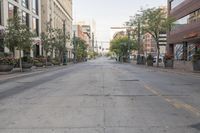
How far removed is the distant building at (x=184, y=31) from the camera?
49303 millimetres

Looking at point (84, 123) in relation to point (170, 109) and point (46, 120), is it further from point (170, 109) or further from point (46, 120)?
point (170, 109)

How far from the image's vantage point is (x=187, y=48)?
189ft

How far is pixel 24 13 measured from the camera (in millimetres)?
52656

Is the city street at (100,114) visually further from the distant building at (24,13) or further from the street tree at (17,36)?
the distant building at (24,13)

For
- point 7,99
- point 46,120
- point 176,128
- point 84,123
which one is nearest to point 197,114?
point 176,128

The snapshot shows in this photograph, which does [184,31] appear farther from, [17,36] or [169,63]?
[17,36]

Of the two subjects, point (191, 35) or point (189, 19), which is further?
point (189, 19)

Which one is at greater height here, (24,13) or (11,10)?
(24,13)

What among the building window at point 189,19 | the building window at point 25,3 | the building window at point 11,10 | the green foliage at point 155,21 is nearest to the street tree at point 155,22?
the green foliage at point 155,21

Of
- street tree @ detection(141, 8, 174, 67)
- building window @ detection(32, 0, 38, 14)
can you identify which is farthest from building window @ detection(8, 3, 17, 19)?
street tree @ detection(141, 8, 174, 67)

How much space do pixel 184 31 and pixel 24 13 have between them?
25048mm

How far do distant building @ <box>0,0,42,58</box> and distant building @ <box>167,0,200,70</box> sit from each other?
2210 cm

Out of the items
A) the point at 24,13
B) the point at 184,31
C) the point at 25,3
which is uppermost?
the point at 25,3

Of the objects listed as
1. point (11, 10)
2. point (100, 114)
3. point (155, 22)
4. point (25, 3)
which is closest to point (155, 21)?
point (155, 22)
